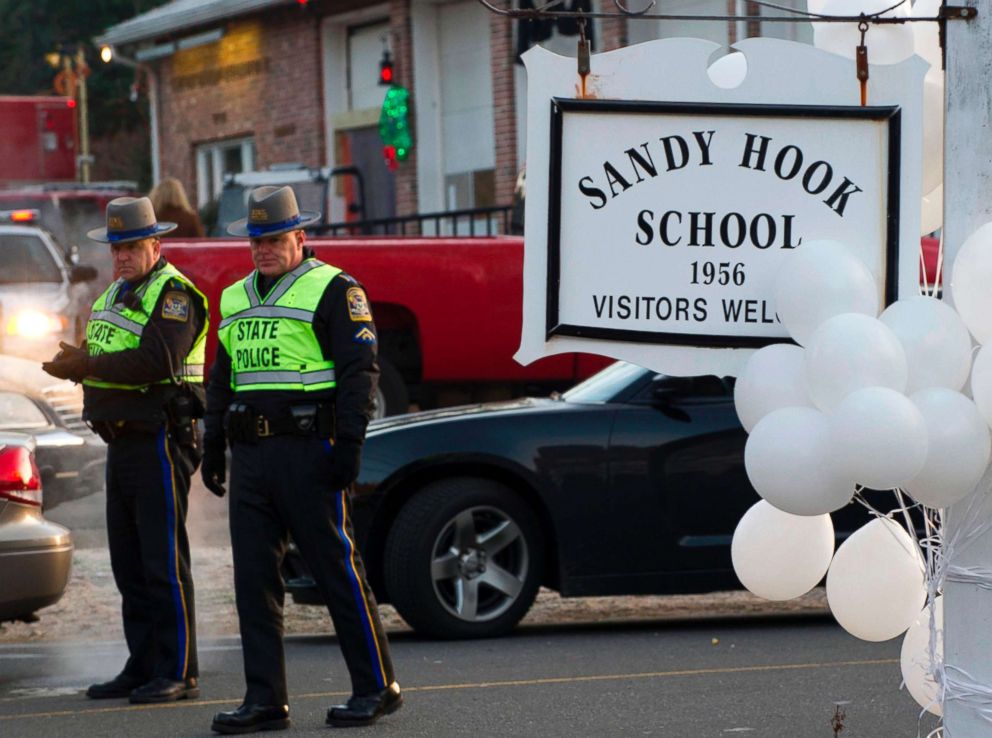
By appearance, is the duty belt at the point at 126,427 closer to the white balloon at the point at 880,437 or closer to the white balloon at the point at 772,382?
the white balloon at the point at 772,382

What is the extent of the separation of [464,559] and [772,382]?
495cm

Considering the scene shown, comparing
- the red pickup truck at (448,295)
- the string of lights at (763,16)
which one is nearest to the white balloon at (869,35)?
the string of lights at (763,16)

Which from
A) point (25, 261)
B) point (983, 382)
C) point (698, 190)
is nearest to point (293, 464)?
point (698, 190)

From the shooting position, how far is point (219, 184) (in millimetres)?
27938

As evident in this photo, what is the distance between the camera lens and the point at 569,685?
287 inches

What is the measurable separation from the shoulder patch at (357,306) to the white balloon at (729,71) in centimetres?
283

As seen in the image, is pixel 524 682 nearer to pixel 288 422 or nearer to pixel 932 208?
pixel 288 422

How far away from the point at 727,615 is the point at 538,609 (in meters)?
0.97

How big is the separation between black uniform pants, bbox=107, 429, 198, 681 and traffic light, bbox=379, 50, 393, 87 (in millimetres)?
16550

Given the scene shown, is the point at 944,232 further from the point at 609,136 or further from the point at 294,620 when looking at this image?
the point at 294,620

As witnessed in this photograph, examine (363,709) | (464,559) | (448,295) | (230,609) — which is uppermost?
(448,295)

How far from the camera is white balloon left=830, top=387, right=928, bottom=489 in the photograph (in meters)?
3.28

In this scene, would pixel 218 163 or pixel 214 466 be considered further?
pixel 218 163

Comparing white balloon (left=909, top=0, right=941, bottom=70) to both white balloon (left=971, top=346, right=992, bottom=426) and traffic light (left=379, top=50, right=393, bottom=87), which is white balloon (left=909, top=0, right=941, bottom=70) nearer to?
white balloon (left=971, top=346, right=992, bottom=426)
